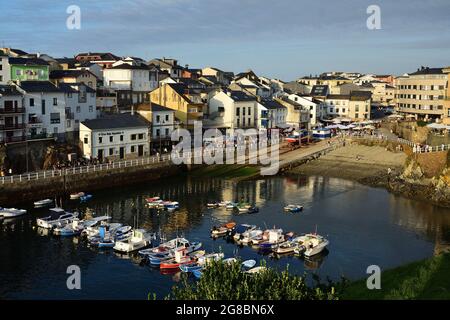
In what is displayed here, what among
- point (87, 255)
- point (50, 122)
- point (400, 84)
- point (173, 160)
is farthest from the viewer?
point (400, 84)

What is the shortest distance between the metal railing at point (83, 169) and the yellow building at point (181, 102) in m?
11.2

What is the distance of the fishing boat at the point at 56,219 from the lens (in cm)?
3766

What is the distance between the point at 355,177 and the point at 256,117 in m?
28.2

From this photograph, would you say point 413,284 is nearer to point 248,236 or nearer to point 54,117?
point 248,236

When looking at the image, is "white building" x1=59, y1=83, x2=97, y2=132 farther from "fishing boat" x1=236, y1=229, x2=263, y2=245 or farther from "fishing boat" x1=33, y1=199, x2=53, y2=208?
"fishing boat" x1=236, y1=229, x2=263, y2=245

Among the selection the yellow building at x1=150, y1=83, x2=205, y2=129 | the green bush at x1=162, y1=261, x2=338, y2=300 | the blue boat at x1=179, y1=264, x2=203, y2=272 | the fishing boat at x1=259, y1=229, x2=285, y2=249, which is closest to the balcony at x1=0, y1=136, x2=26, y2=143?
the yellow building at x1=150, y1=83, x2=205, y2=129

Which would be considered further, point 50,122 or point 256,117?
point 256,117

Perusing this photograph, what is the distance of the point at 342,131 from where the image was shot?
83250mm

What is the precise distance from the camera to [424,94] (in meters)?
83.7

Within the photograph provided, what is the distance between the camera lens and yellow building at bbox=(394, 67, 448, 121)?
8131 centimetres

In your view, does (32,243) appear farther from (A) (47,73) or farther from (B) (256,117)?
(B) (256,117)

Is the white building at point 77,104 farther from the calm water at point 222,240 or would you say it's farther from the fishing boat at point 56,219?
the fishing boat at point 56,219

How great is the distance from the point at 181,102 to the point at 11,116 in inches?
969

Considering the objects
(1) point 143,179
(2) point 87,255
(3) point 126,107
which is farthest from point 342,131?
(2) point 87,255
